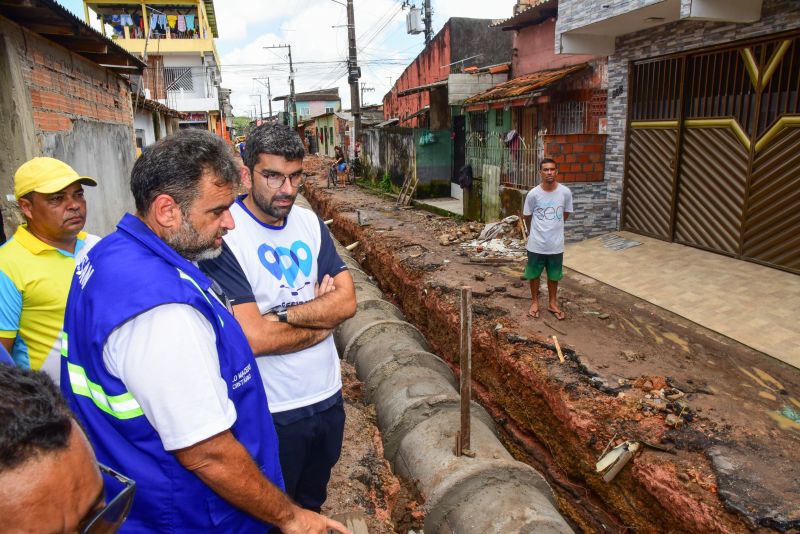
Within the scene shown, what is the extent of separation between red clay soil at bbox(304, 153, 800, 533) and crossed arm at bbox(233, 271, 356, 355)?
2.86m

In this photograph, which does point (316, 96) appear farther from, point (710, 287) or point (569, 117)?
point (710, 287)

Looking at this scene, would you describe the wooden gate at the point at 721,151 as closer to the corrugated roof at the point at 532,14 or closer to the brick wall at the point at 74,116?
the corrugated roof at the point at 532,14

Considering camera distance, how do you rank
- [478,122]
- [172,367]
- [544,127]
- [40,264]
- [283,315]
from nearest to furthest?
[172,367] < [283,315] < [40,264] < [544,127] < [478,122]

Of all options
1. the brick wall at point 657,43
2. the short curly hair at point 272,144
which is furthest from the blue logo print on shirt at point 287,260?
the brick wall at point 657,43

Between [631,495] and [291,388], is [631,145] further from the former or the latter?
[291,388]

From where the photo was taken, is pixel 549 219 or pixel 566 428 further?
pixel 549 219

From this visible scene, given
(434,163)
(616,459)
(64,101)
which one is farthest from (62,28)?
(434,163)

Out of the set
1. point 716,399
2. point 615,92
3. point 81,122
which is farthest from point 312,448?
point 615,92

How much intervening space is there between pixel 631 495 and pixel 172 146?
162 inches

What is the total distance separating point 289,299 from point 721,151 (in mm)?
7453

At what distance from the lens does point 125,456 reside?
1.38 meters

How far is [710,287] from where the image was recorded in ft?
22.3

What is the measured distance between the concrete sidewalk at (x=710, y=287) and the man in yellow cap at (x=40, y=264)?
19.2 feet

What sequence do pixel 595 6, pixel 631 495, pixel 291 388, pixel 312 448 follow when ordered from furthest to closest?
pixel 595 6 < pixel 631 495 < pixel 312 448 < pixel 291 388
